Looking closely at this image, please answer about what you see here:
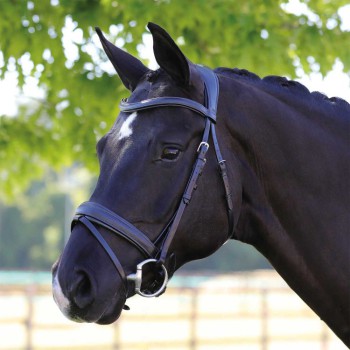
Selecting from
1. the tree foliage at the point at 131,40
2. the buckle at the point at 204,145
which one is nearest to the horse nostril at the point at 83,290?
the buckle at the point at 204,145

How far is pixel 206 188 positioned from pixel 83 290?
0.58m

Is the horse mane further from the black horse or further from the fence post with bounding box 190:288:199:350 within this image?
the fence post with bounding box 190:288:199:350

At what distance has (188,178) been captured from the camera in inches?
101

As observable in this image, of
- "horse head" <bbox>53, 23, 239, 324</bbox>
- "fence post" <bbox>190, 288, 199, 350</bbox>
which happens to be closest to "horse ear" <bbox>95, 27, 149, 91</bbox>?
"horse head" <bbox>53, 23, 239, 324</bbox>

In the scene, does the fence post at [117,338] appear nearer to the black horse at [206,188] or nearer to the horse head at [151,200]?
the black horse at [206,188]

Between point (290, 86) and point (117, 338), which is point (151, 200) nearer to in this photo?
point (290, 86)

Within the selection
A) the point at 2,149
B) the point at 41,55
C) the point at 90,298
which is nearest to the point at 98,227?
the point at 90,298

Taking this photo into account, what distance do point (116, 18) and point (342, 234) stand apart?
3.16m

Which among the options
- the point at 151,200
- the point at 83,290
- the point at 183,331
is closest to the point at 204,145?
the point at 151,200

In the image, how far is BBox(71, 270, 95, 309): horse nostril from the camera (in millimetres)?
2312

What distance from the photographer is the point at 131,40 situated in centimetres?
530

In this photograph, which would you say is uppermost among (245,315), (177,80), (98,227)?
(245,315)

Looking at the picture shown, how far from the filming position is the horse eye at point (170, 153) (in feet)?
8.29

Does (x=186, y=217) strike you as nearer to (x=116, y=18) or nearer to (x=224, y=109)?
(x=224, y=109)
